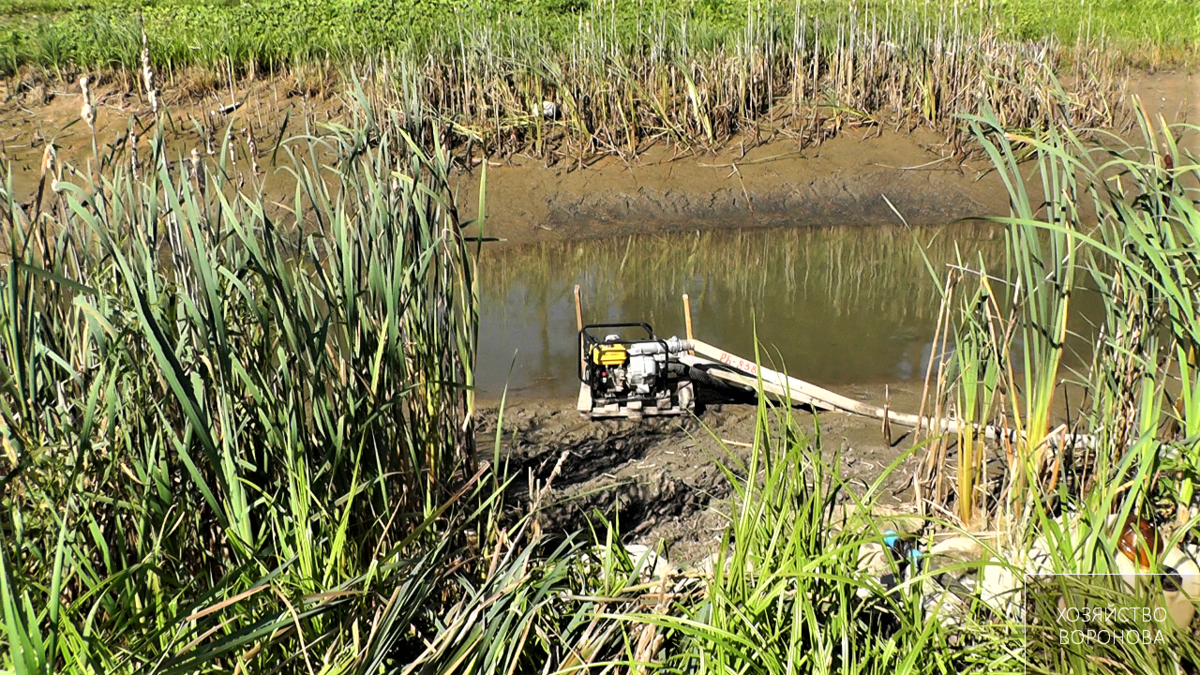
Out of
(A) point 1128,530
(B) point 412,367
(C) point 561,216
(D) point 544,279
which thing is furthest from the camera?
(C) point 561,216

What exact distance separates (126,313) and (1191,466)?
230cm

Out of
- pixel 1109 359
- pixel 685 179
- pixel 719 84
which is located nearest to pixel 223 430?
pixel 1109 359

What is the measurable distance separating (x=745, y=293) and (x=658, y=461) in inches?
135

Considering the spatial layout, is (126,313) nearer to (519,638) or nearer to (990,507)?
(519,638)

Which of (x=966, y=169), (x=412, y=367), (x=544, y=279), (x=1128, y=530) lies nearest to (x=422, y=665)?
(x=412, y=367)

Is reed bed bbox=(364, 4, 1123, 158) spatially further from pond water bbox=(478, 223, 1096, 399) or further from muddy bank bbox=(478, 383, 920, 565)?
muddy bank bbox=(478, 383, 920, 565)

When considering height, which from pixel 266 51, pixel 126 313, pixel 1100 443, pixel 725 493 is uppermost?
pixel 266 51

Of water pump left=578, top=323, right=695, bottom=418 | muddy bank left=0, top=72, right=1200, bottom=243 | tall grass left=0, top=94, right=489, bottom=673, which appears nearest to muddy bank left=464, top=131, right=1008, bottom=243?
muddy bank left=0, top=72, right=1200, bottom=243

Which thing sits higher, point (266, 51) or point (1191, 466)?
point (266, 51)

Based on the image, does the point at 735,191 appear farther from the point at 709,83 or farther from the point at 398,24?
the point at 398,24

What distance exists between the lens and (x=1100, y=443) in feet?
8.92

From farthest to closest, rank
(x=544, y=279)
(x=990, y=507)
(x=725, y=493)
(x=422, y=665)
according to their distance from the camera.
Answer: (x=544, y=279) < (x=725, y=493) < (x=990, y=507) < (x=422, y=665)

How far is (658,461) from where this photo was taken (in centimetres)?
421

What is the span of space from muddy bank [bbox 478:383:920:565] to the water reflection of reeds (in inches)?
26.6
